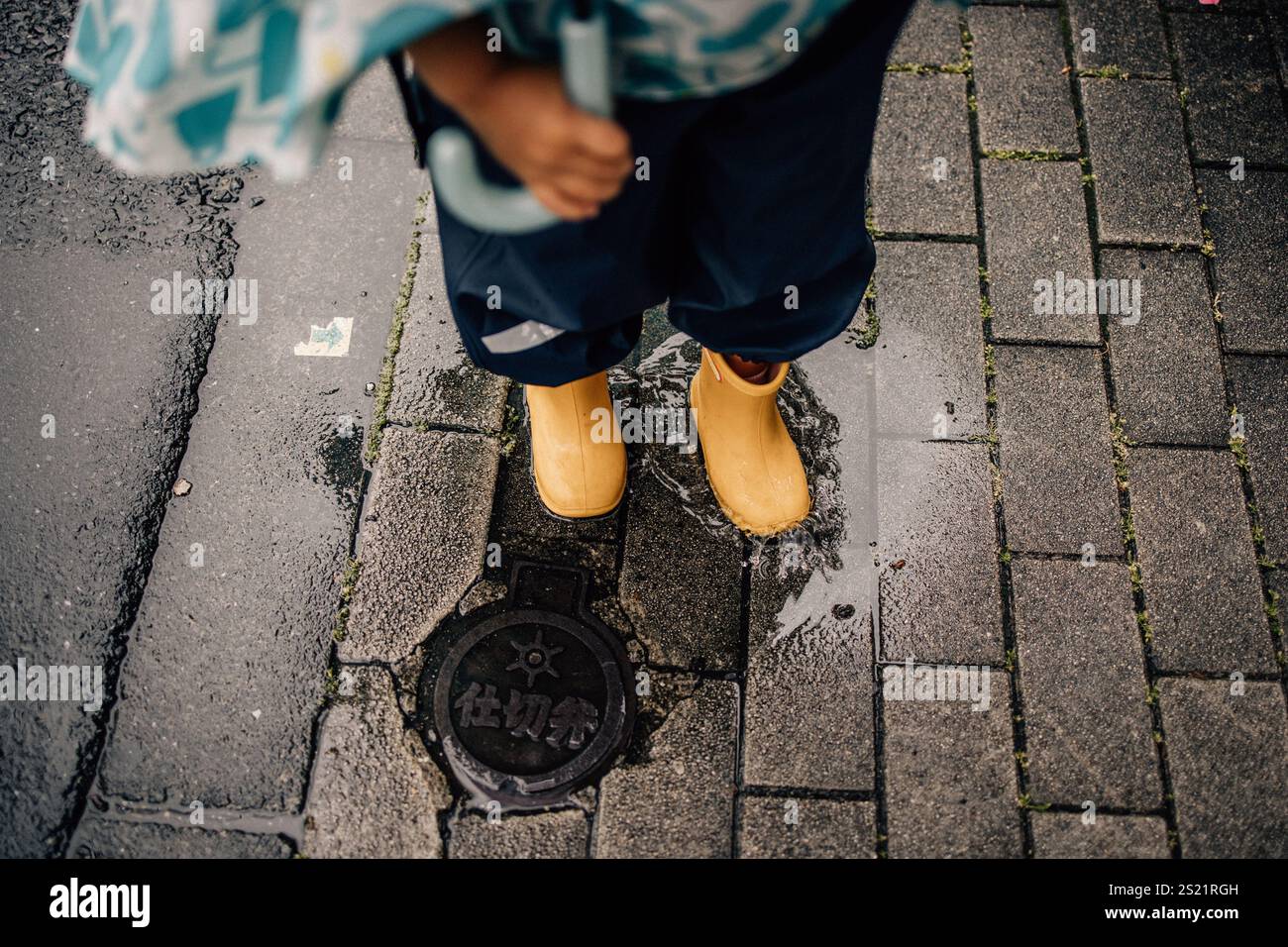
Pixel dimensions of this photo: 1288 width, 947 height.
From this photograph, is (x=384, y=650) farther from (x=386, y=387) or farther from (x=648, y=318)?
(x=648, y=318)

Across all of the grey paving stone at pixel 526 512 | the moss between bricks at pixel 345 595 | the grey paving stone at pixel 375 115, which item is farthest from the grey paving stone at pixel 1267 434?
the grey paving stone at pixel 375 115

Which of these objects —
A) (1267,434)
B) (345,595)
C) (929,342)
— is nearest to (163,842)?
(345,595)

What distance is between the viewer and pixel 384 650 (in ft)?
6.59

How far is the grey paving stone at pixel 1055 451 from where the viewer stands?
2.13 metres

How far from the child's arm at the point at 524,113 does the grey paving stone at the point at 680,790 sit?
1.27m

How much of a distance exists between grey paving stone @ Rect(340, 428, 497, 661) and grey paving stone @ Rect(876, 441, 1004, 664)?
968mm

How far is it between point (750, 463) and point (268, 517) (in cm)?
116

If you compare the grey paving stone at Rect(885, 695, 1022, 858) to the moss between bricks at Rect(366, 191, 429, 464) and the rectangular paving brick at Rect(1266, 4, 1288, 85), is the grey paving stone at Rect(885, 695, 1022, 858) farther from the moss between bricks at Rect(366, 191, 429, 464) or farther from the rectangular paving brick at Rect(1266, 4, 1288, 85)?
the rectangular paving brick at Rect(1266, 4, 1288, 85)

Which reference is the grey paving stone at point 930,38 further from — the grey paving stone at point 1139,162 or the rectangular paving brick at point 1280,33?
the rectangular paving brick at point 1280,33

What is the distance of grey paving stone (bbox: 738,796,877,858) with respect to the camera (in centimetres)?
185

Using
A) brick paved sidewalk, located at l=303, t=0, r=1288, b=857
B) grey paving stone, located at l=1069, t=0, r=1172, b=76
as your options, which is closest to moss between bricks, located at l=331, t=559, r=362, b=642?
brick paved sidewalk, located at l=303, t=0, r=1288, b=857

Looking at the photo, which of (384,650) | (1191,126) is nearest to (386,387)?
(384,650)

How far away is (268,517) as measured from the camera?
84.7 inches

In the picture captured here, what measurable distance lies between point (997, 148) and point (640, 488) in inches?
58.4
